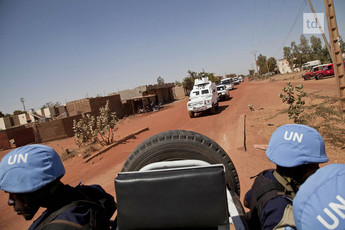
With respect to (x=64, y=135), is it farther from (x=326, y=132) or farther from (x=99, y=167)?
(x=326, y=132)

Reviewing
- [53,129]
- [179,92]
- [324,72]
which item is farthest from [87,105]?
[179,92]

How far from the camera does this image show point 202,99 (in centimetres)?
1459

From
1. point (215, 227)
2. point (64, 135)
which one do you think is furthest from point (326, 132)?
point (64, 135)

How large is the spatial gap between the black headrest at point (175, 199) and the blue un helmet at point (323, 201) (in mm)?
460

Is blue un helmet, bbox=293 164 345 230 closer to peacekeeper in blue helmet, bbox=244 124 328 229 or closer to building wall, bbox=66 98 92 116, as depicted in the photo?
peacekeeper in blue helmet, bbox=244 124 328 229

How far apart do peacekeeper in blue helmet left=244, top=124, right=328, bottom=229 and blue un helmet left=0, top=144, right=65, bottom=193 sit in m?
1.50

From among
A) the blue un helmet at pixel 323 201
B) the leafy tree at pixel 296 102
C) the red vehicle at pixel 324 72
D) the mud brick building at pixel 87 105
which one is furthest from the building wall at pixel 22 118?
the red vehicle at pixel 324 72

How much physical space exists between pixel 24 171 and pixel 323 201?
1.62 metres

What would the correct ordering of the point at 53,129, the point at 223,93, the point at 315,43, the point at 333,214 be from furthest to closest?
1. the point at 315,43
2. the point at 223,93
3. the point at 53,129
4. the point at 333,214

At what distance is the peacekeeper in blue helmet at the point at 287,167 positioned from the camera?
138 centimetres

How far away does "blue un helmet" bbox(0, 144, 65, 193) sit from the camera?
1.31 metres

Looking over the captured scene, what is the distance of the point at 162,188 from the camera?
1.28 meters

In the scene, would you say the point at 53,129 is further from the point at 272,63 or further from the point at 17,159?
the point at 272,63

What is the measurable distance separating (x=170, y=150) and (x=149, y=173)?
1.84ft
